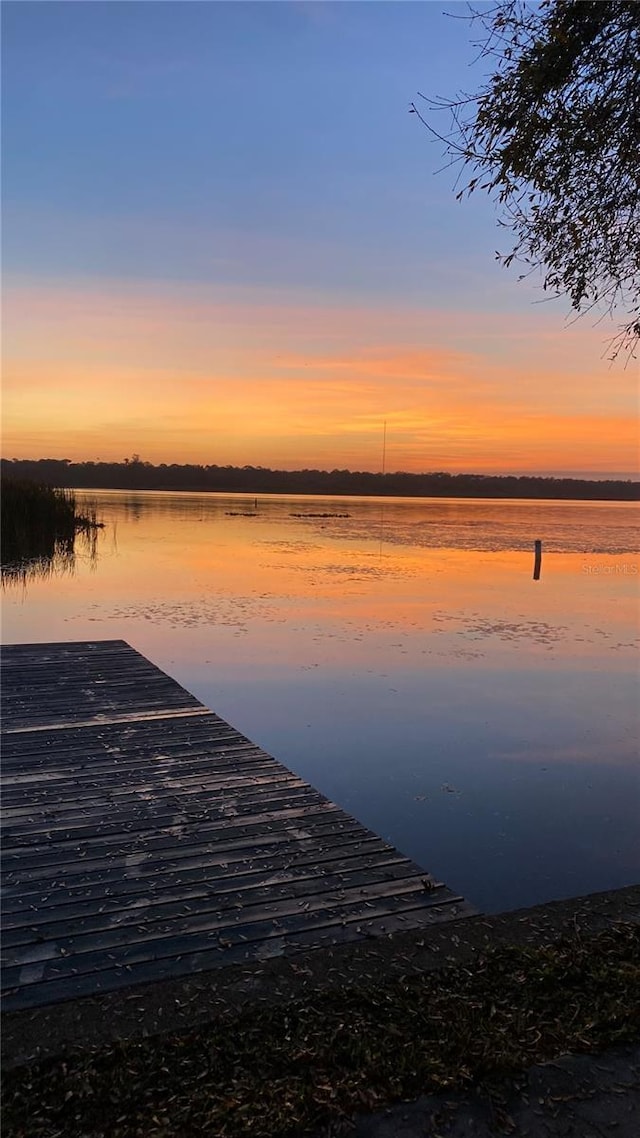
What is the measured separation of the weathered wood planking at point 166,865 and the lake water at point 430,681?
971 mm

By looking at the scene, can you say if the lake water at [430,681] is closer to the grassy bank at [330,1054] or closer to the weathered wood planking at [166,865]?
the weathered wood planking at [166,865]

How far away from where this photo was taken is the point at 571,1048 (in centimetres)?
235

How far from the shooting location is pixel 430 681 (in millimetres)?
10109

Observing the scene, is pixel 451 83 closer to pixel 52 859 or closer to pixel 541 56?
pixel 541 56

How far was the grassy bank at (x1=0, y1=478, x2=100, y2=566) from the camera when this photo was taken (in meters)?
23.5

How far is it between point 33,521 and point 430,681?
19942 millimetres

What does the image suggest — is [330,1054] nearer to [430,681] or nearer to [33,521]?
[430,681]


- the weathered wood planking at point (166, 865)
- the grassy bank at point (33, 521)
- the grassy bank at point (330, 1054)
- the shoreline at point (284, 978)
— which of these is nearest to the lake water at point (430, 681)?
the weathered wood planking at point (166, 865)

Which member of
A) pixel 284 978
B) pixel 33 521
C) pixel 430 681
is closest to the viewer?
pixel 284 978

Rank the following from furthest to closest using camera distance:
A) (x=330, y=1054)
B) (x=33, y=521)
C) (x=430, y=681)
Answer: (x=33, y=521)
(x=430, y=681)
(x=330, y=1054)

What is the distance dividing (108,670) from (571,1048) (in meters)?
7.44

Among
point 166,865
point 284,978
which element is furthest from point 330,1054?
point 166,865

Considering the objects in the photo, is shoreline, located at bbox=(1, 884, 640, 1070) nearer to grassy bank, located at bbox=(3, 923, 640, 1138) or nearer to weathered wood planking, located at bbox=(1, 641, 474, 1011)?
grassy bank, located at bbox=(3, 923, 640, 1138)

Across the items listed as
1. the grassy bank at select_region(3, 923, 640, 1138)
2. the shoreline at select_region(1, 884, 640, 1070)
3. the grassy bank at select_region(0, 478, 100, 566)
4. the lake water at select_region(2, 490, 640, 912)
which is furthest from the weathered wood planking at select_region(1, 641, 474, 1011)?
the grassy bank at select_region(0, 478, 100, 566)
